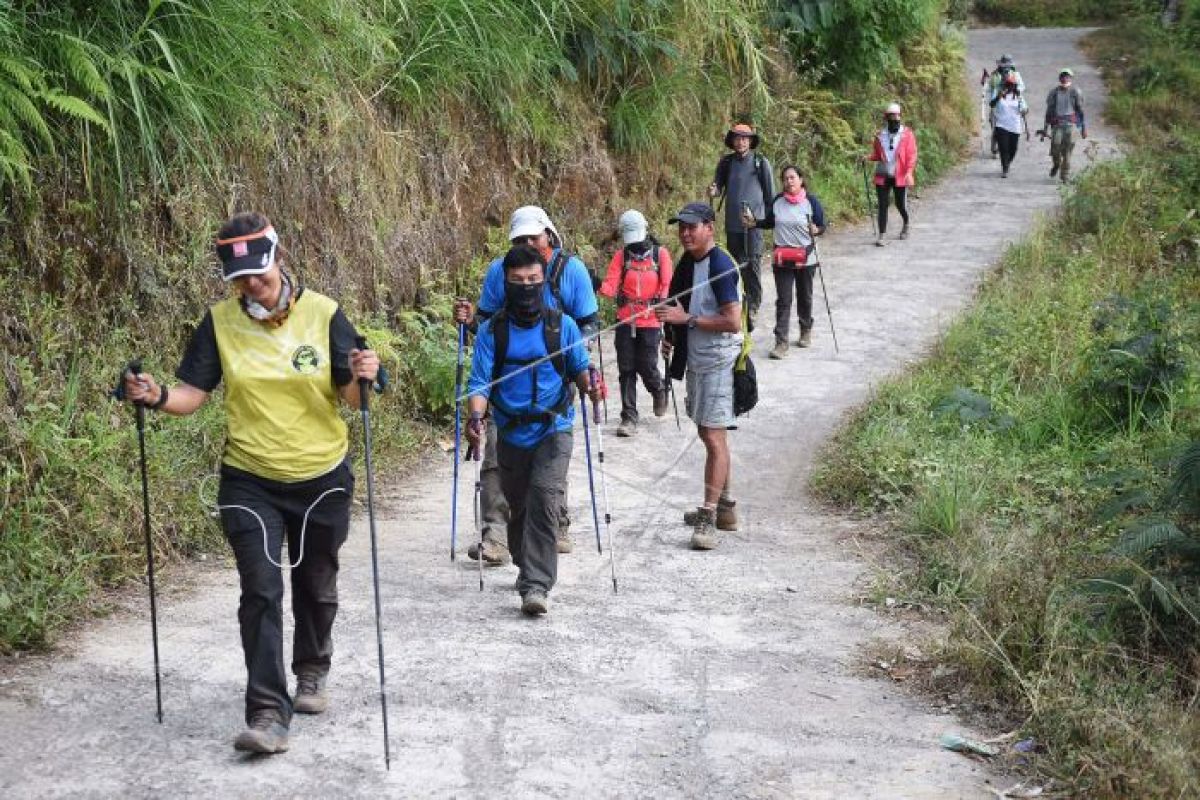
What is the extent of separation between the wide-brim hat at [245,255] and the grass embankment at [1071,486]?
3616mm

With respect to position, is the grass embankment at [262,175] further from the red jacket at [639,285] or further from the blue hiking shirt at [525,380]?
the blue hiking shirt at [525,380]

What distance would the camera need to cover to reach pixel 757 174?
48.0ft

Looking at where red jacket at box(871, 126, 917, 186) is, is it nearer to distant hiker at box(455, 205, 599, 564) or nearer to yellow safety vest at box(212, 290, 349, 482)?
distant hiker at box(455, 205, 599, 564)

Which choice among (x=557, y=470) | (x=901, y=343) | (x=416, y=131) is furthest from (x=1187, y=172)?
(x=557, y=470)

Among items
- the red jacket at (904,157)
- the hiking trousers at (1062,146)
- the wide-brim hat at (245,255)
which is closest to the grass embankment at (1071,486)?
the red jacket at (904,157)

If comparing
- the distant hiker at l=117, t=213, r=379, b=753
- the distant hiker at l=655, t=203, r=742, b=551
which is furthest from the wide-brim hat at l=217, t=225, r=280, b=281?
the distant hiker at l=655, t=203, r=742, b=551

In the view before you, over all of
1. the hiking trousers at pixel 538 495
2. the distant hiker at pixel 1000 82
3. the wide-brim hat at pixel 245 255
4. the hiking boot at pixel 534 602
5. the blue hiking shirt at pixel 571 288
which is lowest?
the hiking boot at pixel 534 602

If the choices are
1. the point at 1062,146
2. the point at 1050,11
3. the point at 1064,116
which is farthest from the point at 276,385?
the point at 1050,11

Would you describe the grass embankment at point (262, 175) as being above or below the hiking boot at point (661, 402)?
above

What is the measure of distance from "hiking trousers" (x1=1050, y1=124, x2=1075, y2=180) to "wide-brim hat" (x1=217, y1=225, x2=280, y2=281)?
20195mm

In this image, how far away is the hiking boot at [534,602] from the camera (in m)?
7.64

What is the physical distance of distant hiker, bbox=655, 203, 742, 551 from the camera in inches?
361

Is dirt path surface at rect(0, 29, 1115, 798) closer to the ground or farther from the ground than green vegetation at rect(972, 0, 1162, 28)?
closer to the ground

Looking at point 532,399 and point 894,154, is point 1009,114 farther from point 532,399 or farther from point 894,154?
point 532,399
